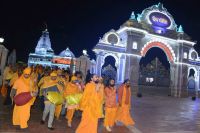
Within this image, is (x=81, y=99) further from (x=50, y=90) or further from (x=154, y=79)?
(x=154, y=79)

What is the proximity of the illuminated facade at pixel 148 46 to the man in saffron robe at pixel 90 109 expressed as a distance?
62.2 ft

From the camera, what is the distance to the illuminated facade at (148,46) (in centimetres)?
2678

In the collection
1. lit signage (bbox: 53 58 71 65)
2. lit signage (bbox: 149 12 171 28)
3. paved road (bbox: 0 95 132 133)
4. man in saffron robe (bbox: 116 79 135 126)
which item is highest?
lit signage (bbox: 149 12 171 28)

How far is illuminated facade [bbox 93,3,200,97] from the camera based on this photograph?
26781 mm

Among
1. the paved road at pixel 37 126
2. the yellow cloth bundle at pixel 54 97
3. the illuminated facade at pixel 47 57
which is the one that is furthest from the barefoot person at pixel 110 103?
the illuminated facade at pixel 47 57

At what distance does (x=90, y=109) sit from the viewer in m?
6.86

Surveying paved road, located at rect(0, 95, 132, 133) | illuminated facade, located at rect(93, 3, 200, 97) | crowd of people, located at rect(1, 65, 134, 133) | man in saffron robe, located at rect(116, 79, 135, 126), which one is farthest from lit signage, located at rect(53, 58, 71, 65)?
man in saffron robe, located at rect(116, 79, 135, 126)

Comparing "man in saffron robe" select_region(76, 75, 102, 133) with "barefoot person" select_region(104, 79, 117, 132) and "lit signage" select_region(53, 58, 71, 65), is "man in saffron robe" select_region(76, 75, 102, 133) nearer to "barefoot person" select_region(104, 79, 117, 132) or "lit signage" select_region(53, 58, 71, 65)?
"barefoot person" select_region(104, 79, 117, 132)

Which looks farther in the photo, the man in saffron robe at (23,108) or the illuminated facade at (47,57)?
the illuminated facade at (47,57)

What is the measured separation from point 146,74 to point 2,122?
74.8ft

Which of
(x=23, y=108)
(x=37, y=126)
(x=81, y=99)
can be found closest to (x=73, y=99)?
(x=81, y=99)

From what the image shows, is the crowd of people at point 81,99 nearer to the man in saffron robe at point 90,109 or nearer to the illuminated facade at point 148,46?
the man in saffron robe at point 90,109

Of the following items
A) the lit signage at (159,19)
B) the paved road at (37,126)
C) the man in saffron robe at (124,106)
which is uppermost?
the lit signage at (159,19)

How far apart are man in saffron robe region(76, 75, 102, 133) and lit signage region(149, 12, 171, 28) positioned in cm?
2360
